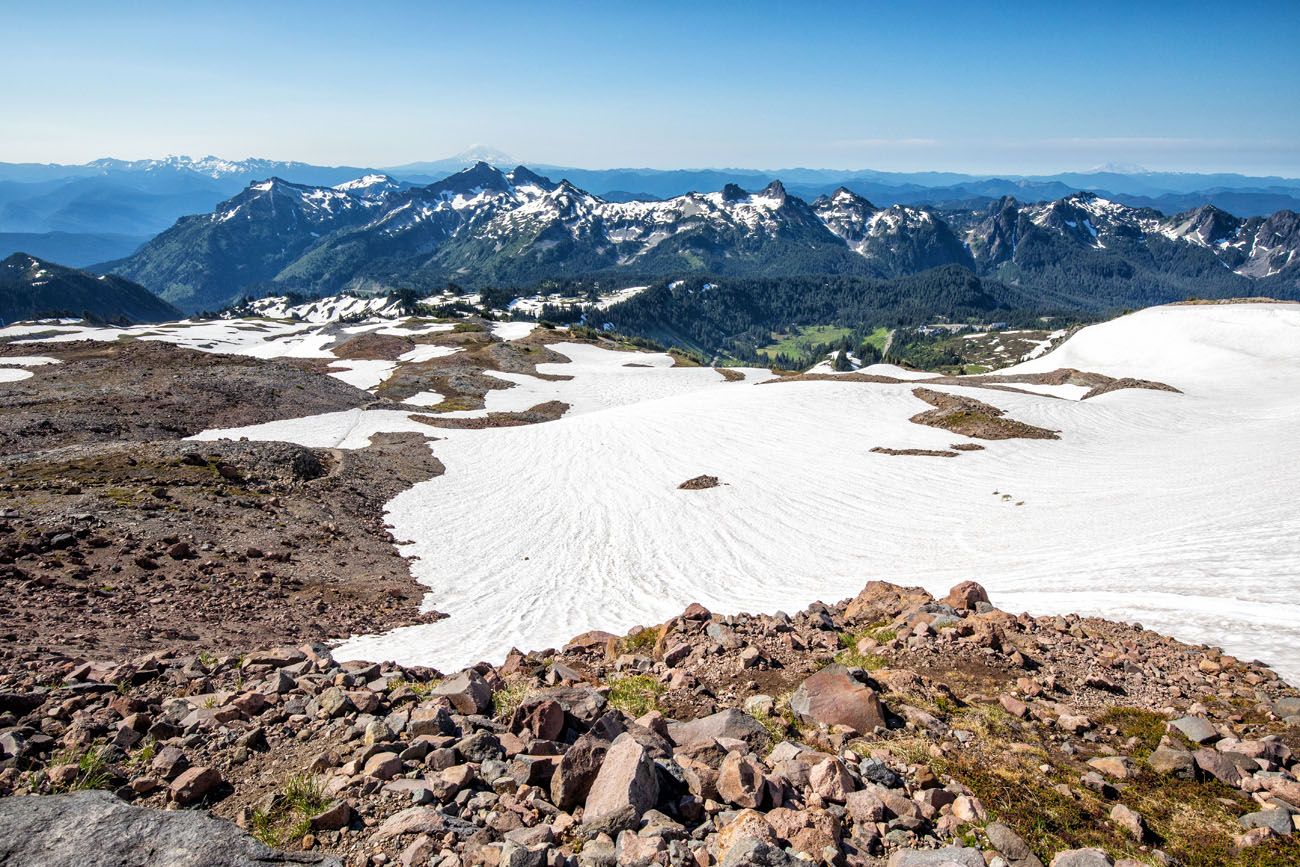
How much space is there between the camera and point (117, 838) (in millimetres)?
5141

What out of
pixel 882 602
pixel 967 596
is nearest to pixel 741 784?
pixel 882 602

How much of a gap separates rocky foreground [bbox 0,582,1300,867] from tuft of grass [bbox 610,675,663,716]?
0.24 ft

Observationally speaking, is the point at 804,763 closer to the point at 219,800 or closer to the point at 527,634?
the point at 219,800

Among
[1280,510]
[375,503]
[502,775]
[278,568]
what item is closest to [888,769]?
[502,775]

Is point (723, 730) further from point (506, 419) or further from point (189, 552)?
point (506, 419)

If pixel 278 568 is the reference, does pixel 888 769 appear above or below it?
above

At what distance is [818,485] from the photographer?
29.2 metres

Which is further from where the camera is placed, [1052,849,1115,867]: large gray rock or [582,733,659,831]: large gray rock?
[582,733,659,831]: large gray rock

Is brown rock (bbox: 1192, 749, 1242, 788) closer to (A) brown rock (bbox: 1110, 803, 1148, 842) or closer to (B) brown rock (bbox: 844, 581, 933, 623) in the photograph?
(A) brown rock (bbox: 1110, 803, 1148, 842)

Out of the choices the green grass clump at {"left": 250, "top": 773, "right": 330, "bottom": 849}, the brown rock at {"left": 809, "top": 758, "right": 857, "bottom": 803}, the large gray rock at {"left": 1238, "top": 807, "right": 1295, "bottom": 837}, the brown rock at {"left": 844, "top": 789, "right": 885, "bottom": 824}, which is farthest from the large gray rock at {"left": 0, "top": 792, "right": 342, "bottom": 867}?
the large gray rock at {"left": 1238, "top": 807, "right": 1295, "bottom": 837}

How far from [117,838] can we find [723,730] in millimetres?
5854

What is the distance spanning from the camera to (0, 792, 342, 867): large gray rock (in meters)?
4.91

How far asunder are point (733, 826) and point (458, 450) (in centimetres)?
3540

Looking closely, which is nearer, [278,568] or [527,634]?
[527,634]
